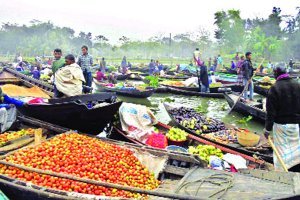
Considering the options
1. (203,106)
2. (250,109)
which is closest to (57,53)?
(250,109)

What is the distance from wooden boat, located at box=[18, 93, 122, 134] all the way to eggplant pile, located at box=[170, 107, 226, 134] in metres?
2.19

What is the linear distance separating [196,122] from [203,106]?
22.1 feet

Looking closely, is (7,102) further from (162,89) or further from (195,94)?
(162,89)

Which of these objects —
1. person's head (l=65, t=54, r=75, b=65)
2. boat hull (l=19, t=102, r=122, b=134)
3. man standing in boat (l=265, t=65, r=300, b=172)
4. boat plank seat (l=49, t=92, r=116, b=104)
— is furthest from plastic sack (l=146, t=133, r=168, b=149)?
person's head (l=65, t=54, r=75, b=65)

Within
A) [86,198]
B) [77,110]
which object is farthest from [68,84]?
[86,198]

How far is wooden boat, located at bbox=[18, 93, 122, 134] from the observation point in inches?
217

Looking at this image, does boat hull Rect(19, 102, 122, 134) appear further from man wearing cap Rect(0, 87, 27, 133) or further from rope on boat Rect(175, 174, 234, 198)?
rope on boat Rect(175, 174, 234, 198)

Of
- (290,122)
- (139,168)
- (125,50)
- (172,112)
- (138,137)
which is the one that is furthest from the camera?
(125,50)

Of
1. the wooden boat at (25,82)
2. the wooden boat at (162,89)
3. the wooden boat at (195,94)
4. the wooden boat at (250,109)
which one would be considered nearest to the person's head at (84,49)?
the wooden boat at (25,82)

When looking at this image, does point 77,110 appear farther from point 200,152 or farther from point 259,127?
point 259,127

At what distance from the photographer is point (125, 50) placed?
2581 inches

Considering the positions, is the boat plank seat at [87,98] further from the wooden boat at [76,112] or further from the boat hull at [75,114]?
the boat hull at [75,114]

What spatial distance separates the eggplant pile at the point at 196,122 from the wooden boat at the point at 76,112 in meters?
2.19

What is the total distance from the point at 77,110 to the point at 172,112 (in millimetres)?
3504
